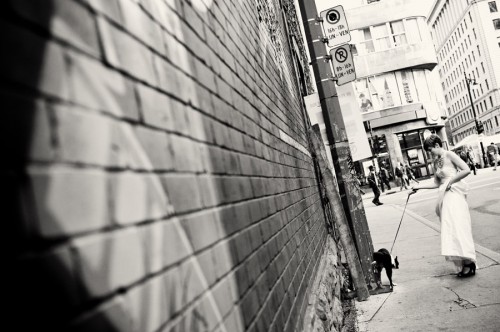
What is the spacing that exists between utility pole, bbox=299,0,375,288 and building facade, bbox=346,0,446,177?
76.4 ft

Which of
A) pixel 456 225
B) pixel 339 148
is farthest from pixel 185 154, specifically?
pixel 456 225

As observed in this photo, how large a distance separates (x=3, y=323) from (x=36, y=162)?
0.27 m

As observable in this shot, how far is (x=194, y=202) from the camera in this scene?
1406 millimetres

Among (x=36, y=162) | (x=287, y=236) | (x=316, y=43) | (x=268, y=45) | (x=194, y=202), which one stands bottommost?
(x=287, y=236)

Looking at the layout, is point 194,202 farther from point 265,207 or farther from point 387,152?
point 387,152

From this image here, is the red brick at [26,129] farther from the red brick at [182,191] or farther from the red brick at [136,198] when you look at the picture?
the red brick at [182,191]

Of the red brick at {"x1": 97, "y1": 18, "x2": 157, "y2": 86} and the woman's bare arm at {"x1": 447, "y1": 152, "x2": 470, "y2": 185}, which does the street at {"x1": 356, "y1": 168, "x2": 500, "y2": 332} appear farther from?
the red brick at {"x1": 97, "y1": 18, "x2": 157, "y2": 86}

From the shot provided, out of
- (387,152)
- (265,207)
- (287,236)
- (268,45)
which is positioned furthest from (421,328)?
(387,152)

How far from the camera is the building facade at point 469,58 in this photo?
207 ft

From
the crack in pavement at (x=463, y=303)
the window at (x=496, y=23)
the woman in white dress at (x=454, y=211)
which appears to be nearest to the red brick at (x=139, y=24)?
the crack in pavement at (x=463, y=303)

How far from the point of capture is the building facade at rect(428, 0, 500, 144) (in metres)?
63.0

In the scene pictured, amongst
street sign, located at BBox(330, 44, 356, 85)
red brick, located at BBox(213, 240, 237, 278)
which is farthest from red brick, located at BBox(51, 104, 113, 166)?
street sign, located at BBox(330, 44, 356, 85)

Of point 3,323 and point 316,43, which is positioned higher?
point 316,43

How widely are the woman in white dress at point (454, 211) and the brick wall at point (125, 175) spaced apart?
4.14 m
